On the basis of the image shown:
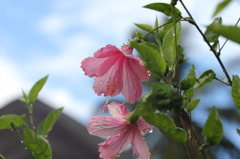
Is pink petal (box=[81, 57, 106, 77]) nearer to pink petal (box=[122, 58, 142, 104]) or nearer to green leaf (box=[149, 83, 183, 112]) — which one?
pink petal (box=[122, 58, 142, 104])

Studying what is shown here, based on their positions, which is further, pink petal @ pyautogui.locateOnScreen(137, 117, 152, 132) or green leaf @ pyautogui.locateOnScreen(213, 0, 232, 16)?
pink petal @ pyautogui.locateOnScreen(137, 117, 152, 132)

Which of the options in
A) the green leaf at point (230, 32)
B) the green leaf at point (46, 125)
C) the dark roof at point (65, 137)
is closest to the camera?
the green leaf at point (230, 32)

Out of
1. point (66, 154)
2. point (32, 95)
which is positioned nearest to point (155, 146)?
point (66, 154)

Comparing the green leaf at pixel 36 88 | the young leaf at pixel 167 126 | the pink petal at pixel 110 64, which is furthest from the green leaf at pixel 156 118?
the green leaf at pixel 36 88

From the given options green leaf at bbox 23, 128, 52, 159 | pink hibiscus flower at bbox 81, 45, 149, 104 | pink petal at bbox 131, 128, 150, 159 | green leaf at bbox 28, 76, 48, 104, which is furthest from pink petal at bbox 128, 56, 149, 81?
green leaf at bbox 28, 76, 48, 104

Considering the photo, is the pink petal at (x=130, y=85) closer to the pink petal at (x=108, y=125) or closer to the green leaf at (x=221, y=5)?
the pink petal at (x=108, y=125)

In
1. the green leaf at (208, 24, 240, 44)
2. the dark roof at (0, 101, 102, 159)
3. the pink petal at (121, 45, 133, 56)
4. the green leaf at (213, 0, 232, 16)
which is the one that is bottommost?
the dark roof at (0, 101, 102, 159)
